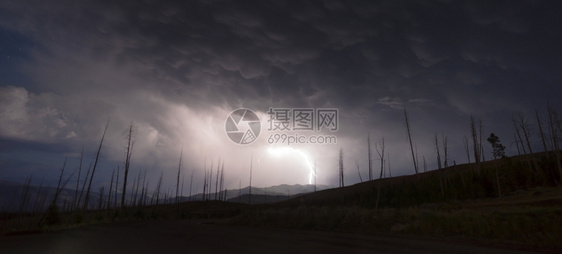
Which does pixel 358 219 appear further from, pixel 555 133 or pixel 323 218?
pixel 555 133

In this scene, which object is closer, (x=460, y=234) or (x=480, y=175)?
(x=460, y=234)

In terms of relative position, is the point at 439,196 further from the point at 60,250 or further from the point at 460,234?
the point at 60,250

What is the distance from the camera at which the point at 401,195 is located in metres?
41.9

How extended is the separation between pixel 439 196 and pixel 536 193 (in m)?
10.6

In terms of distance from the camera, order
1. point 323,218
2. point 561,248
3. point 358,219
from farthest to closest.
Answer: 1. point 323,218
2. point 358,219
3. point 561,248

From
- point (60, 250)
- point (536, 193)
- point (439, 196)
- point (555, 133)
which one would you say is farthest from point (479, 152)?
point (60, 250)

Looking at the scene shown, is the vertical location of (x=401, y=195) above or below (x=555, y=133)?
below

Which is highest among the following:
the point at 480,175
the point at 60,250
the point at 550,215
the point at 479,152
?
the point at 479,152

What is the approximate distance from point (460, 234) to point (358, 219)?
7.79 meters

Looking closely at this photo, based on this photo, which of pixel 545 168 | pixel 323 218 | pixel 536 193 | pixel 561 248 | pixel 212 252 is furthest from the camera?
pixel 545 168

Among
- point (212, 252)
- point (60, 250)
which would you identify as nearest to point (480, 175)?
point (212, 252)

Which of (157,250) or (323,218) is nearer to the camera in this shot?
(157,250)

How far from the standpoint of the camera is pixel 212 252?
973cm

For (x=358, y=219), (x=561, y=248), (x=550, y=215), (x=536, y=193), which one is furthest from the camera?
(x=536, y=193)
